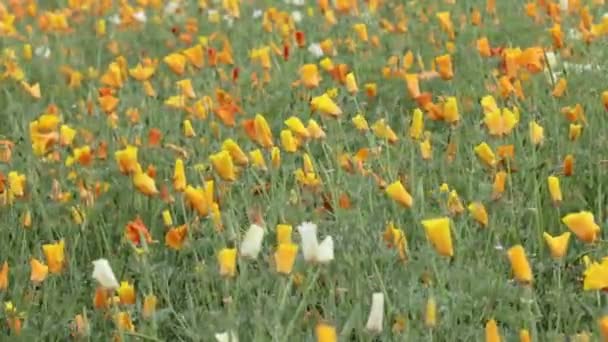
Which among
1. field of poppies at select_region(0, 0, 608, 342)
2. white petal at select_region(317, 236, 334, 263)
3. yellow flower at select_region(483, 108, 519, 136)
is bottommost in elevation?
field of poppies at select_region(0, 0, 608, 342)

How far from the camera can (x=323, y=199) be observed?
9.36ft

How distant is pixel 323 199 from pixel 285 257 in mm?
858

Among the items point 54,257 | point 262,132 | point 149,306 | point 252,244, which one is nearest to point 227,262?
point 252,244

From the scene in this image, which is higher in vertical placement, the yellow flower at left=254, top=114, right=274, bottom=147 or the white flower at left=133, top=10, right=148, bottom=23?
the yellow flower at left=254, top=114, right=274, bottom=147

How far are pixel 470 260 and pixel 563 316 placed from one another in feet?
0.95

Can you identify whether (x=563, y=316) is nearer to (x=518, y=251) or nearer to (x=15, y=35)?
(x=518, y=251)

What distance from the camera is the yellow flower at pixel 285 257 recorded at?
1989 millimetres

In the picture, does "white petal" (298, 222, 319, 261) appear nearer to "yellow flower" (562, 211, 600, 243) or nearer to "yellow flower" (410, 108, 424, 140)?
"yellow flower" (562, 211, 600, 243)

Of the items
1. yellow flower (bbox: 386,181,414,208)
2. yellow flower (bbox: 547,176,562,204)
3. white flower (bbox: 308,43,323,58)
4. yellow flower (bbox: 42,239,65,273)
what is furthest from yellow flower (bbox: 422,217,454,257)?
white flower (bbox: 308,43,323,58)

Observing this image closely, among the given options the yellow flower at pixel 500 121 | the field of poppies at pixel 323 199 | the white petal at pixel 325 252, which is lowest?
the field of poppies at pixel 323 199

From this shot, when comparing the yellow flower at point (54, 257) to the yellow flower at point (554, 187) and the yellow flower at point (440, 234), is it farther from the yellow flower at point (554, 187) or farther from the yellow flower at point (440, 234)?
the yellow flower at point (554, 187)

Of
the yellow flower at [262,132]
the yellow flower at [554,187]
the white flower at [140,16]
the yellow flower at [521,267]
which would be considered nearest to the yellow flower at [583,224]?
the yellow flower at [521,267]

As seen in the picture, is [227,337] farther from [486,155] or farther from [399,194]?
[486,155]

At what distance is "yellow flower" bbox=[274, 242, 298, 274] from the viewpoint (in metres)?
1.99
